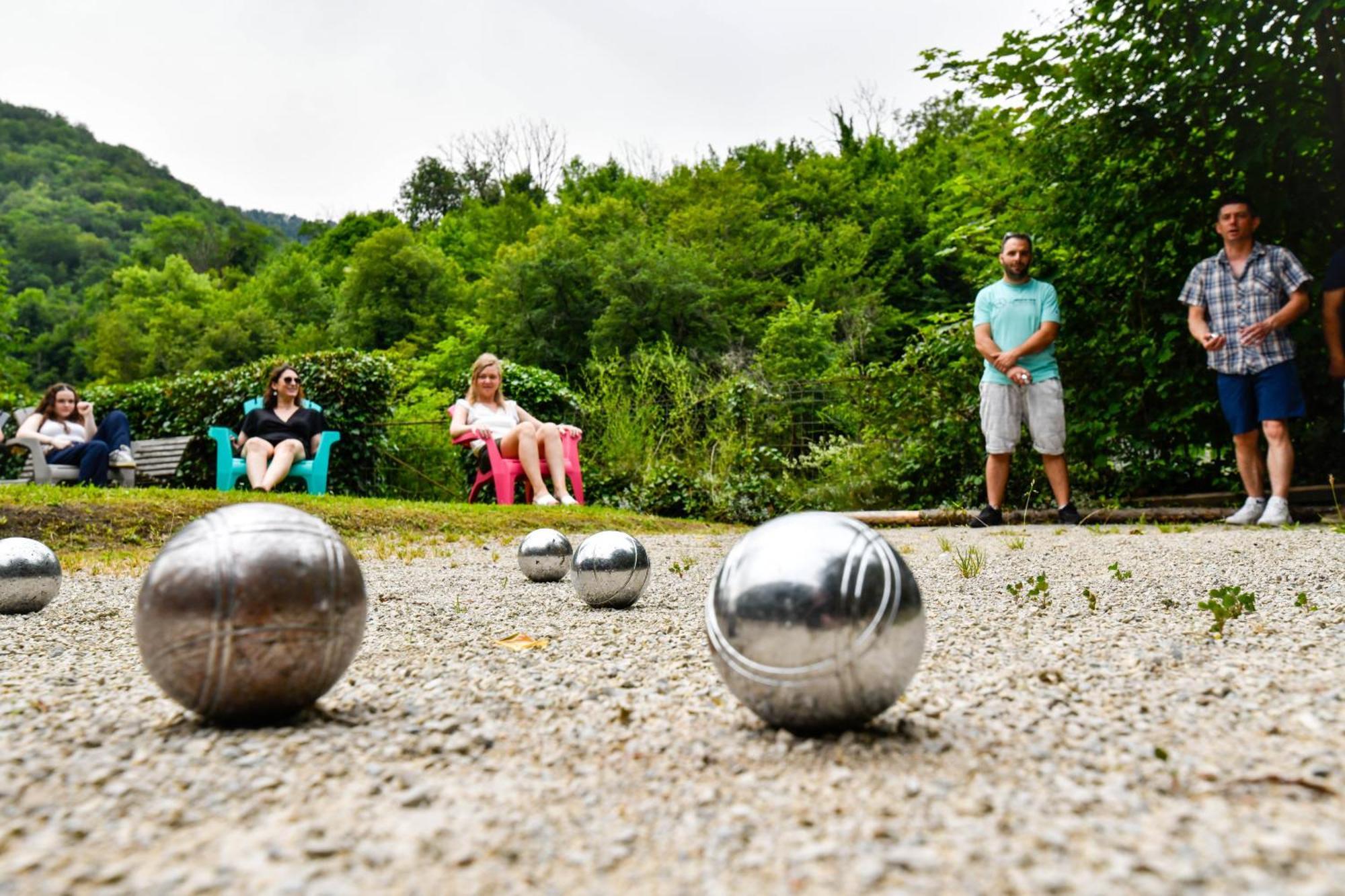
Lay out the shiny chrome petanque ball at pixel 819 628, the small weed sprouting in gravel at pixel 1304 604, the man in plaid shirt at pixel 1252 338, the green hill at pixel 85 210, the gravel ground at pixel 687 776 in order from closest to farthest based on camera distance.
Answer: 1. the gravel ground at pixel 687 776
2. the shiny chrome petanque ball at pixel 819 628
3. the small weed sprouting in gravel at pixel 1304 604
4. the man in plaid shirt at pixel 1252 338
5. the green hill at pixel 85 210

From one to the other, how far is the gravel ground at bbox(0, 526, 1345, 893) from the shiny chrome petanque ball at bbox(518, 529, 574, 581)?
1.88 metres

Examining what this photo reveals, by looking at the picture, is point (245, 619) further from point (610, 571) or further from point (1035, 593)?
point (1035, 593)

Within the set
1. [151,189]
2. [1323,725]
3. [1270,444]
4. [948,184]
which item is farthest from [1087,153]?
[151,189]

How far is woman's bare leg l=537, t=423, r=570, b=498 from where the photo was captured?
10.5 metres

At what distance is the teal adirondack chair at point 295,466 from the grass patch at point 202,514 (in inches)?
40.9

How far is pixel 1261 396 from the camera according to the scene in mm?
7297

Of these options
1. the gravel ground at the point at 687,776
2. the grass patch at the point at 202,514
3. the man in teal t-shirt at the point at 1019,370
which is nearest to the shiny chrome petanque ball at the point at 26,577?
the gravel ground at the point at 687,776

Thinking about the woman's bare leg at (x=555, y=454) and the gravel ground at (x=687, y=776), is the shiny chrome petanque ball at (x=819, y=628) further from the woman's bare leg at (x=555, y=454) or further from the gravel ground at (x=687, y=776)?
the woman's bare leg at (x=555, y=454)

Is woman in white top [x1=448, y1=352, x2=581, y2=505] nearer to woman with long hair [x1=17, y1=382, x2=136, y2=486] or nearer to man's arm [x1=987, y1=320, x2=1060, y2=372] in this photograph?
woman with long hair [x1=17, y1=382, x2=136, y2=486]

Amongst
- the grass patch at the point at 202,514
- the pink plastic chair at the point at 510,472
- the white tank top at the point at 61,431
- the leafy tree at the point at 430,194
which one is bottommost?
the grass patch at the point at 202,514

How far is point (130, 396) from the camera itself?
1438 cm

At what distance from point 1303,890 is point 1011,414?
7301 mm

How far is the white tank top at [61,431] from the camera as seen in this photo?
10.9 m

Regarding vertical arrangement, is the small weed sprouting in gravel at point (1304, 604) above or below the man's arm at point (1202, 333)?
below
